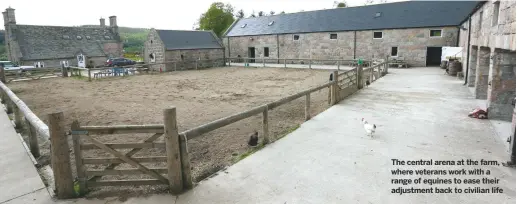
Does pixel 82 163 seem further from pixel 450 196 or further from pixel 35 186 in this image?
pixel 450 196

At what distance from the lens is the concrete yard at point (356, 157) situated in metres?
3.70

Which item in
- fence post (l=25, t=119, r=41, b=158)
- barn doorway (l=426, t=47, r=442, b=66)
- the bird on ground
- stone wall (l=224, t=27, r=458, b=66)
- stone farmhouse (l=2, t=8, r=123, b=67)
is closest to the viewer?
fence post (l=25, t=119, r=41, b=158)

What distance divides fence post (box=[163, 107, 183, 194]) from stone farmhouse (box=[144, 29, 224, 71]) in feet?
76.0

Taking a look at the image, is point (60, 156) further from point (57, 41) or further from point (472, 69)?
point (57, 41)

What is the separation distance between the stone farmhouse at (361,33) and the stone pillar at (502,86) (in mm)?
17592

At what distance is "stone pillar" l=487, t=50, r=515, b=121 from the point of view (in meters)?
6.72

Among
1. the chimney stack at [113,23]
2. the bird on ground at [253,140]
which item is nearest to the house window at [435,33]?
the bird on ground at [253,140]

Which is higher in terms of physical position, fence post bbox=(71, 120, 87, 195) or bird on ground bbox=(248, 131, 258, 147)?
fence post bbox=(71, 120, 87, 195)

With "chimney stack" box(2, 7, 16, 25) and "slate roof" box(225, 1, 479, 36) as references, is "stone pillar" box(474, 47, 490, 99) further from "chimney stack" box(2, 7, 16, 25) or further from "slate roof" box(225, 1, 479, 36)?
"chimney stack" box(2, 7, 16, 25)

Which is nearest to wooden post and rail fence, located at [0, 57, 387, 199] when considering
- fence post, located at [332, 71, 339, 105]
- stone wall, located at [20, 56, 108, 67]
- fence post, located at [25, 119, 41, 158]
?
fence post, located at [25, 119, 41, 158]

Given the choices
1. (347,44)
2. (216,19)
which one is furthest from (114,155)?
(216,19)

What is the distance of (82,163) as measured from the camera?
3680mm

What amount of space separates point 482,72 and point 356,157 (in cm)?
696

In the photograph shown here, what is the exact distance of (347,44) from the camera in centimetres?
2677
